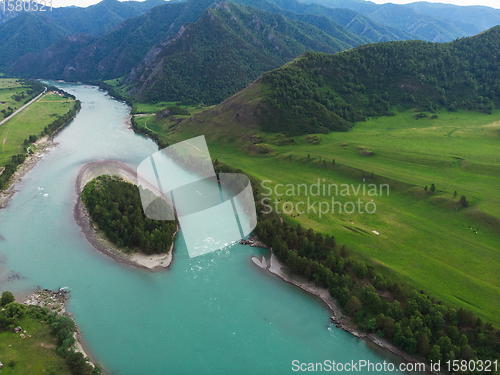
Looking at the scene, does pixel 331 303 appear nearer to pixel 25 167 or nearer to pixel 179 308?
pixel 179 308

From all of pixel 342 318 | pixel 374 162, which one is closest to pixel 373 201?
pixel 374 162

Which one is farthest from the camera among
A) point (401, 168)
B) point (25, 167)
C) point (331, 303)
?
point (25, 167)

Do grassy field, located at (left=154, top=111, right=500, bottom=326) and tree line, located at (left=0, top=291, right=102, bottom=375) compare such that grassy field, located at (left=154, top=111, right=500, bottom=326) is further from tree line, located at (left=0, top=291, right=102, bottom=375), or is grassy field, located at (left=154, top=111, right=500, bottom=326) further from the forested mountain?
tree line, located at (left=0, top=291, right=102, bottom=375)

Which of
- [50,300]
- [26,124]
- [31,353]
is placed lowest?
[50,300]

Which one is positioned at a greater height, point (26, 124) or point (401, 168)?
point (26, 124)

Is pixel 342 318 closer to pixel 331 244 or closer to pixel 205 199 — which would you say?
pixel 331 244

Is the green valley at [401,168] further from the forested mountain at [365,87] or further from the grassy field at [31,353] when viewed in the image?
the grassy field at [31,353]

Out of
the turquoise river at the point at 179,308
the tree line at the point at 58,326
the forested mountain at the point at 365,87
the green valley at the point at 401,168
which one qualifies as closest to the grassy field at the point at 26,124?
the green valley at the point at 401,168

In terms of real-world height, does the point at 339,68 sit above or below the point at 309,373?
above

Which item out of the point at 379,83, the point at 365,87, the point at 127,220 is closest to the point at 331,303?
the point at 127,220
